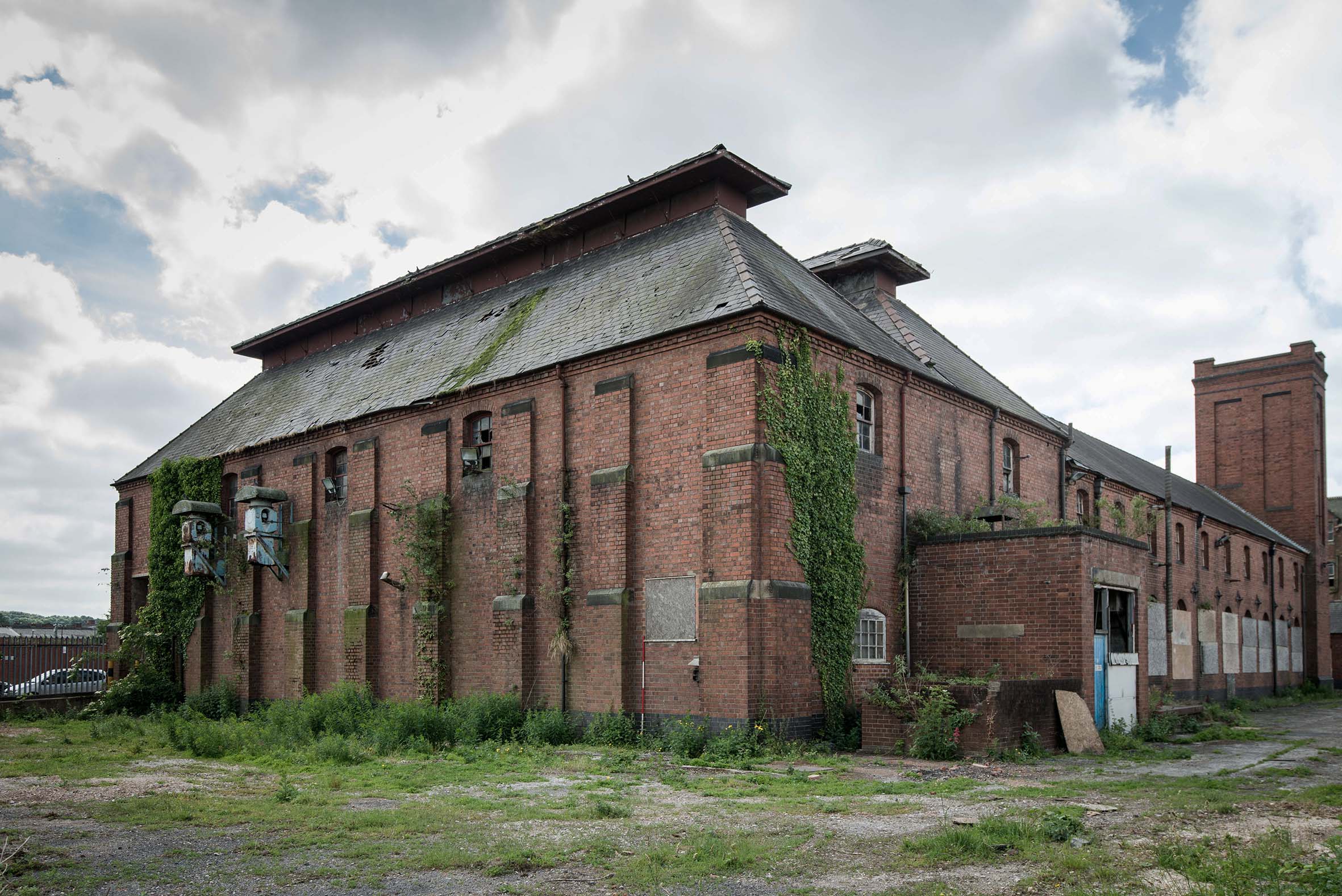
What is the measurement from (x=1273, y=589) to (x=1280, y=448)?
7604mm

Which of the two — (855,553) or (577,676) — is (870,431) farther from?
(577,676)

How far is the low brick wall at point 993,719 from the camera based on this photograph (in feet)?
49.6

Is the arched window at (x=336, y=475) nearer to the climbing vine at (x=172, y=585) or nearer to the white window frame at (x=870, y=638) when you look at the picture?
the climbing vine at (x=172, y=585)

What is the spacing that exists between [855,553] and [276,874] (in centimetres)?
1175

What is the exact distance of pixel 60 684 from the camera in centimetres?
2859

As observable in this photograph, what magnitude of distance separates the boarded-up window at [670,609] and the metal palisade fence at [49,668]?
17259mm

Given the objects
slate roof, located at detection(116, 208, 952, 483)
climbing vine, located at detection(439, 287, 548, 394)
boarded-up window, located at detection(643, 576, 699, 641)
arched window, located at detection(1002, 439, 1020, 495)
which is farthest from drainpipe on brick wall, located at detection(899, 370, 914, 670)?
climbing vine, located at detection(439, 287, 548, 394)

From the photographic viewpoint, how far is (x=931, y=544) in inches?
768

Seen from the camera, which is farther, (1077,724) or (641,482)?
(641,482)

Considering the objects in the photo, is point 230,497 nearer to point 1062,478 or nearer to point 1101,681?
point 1062,478

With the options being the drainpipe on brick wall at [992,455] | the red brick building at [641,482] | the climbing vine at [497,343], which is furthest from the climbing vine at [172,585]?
the drainpipe on brick wall at [992,455]

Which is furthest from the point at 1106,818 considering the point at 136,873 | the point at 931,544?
the point at 931,544

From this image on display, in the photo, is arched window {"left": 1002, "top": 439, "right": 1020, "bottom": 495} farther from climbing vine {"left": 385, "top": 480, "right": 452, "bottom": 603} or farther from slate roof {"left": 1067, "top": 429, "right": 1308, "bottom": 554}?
climbing vine {"left": 385, "top": 480, "right": 452, "bottom": 603}

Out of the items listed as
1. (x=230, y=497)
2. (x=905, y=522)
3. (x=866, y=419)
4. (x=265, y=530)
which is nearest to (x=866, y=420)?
(x=866, y=419)
